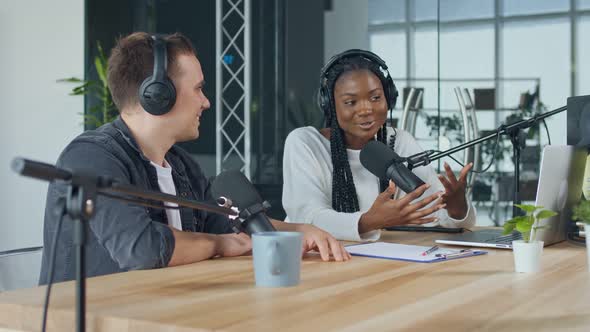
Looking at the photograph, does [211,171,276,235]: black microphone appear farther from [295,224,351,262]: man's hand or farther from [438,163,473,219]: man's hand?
[438,163,473,219]: man's hand

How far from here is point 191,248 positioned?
5.06 ft

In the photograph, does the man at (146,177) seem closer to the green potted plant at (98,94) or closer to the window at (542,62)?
the window at (542,62)

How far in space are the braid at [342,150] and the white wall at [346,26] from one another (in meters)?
2.04

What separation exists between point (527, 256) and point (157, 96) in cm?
88

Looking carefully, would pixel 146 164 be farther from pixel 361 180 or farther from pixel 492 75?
pixel 492 75

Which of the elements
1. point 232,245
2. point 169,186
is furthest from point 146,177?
point 232,245

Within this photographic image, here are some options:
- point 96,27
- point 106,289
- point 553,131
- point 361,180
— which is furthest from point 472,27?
point 106,289

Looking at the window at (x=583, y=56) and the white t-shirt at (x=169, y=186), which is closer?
the white t-shirt at (x=169, y=186)

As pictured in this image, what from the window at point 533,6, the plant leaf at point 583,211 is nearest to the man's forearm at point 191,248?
the plant leaf at point 583,211

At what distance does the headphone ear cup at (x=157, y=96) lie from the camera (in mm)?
1709

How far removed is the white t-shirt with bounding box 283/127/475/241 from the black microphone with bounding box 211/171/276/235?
24.4 inches

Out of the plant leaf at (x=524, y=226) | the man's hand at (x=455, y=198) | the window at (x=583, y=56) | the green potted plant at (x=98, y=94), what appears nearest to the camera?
the plant leaf at (x=524, y=226)

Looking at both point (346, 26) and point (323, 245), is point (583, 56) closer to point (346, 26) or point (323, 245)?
point (346, 26)

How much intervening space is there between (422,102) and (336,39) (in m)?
0.71
